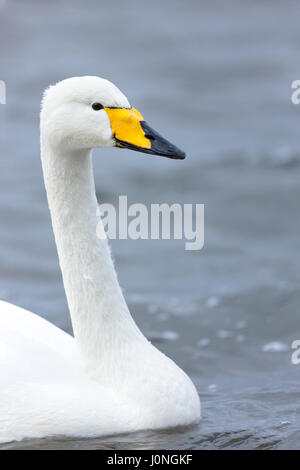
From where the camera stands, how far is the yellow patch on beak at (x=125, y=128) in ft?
17.3

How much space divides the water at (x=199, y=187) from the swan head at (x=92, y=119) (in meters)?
1.65

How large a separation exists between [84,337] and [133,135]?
1.28m

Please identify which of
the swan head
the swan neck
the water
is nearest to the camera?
the swan head

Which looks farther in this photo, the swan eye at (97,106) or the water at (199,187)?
the water at (199,187)

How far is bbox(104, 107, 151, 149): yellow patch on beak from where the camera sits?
5.28 m

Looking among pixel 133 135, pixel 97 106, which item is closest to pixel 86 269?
pixel 133 135

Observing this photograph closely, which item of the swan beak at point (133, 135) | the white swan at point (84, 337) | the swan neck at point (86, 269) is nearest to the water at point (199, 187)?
the white swan at point (84, 337)

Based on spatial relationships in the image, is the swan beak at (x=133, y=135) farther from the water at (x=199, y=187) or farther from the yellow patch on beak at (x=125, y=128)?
the water at (x=199, y=187)

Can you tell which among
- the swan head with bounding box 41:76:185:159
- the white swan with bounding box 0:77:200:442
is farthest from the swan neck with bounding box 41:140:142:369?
the swan head with bounding box 41:76:185:159

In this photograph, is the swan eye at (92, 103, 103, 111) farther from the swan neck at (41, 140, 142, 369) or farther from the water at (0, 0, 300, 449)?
the water at (0, 0, 300, 449)

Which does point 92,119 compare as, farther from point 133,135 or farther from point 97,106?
point 133,135

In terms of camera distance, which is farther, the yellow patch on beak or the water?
the water
